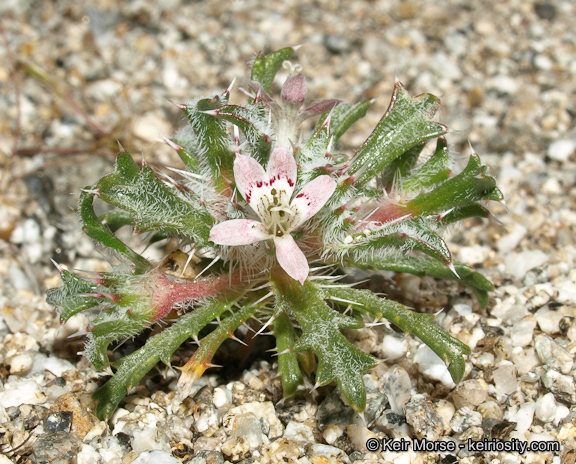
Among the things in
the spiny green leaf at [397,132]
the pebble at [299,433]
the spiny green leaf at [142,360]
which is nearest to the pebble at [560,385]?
the pebble at [299,433]

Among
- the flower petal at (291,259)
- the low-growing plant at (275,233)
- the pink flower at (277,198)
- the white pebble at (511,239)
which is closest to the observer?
the flower petal at (291,259)

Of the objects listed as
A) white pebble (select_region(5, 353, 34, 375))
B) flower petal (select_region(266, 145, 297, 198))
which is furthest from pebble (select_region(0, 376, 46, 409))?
flower petal (select_region(266, 145, 297, 198))

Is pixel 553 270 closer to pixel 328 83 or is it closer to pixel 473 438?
pixel 473 438

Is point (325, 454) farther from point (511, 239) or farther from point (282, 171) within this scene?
point (511, 239)

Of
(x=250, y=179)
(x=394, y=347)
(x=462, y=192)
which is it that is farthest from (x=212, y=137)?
(x=394, y=347)

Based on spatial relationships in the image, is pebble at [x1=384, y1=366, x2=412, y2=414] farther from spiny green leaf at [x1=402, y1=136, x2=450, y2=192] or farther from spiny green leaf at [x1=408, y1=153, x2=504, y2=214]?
spiny green leaf at [x1=402, y1=136, x2=450, y2=192]

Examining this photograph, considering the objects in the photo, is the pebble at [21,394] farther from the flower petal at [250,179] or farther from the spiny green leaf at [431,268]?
the spiny green leaf at [431,268]

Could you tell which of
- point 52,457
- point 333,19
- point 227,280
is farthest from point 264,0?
point 52,457
